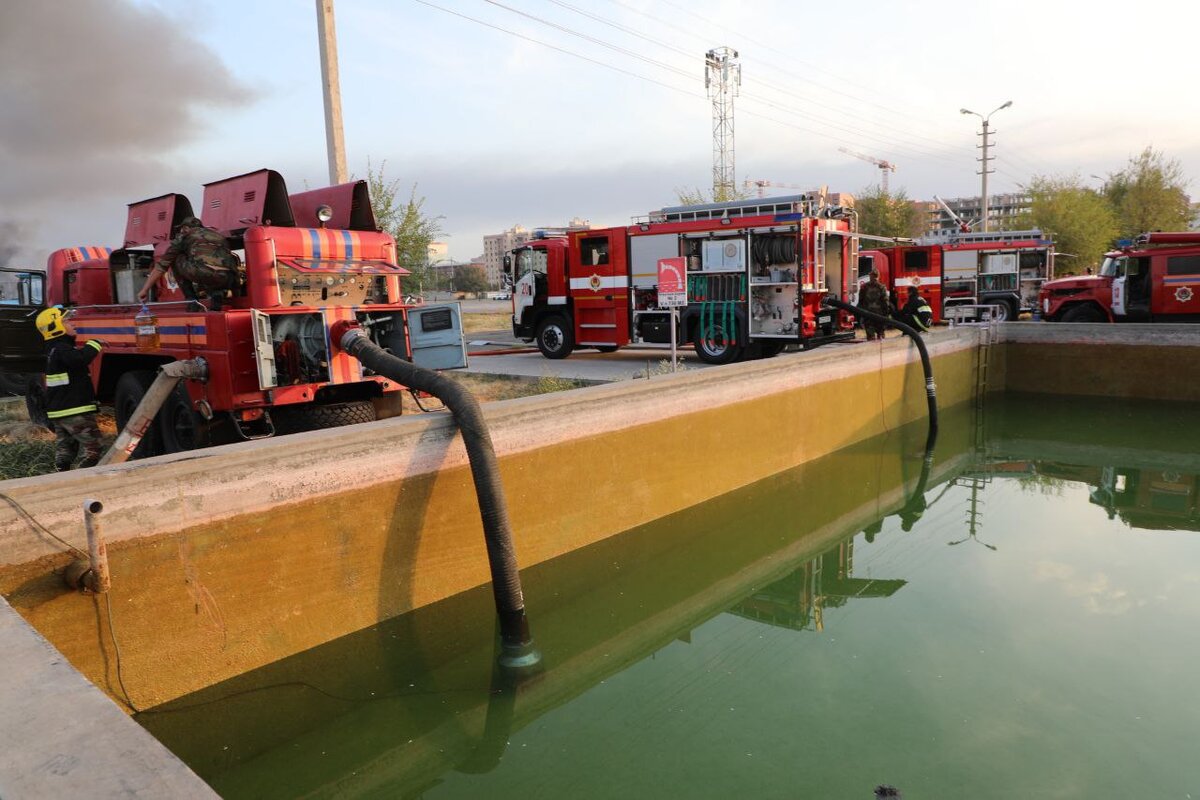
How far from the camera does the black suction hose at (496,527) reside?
5.36m

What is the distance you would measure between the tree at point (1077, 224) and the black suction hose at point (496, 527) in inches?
1823

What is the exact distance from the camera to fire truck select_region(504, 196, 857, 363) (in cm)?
1407

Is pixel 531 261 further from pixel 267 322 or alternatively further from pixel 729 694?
pixel 729 694

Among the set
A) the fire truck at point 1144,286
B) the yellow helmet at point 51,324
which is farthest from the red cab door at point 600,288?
the fire truck at point 1144,286

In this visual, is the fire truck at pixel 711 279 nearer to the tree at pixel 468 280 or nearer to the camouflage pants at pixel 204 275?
the camouflage pants at pixel 204 275

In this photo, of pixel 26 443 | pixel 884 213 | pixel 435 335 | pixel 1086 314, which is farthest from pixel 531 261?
pixel 884 213

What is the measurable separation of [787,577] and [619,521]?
1612 millimetres

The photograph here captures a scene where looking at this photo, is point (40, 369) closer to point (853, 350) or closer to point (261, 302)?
point (261, 302)

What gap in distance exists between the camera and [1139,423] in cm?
1365

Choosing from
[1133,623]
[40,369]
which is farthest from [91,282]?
[1133,623]

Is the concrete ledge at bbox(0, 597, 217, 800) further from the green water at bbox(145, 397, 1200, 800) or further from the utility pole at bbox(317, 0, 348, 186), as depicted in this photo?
the utility pole at bbox(317, 0, 348, 186)

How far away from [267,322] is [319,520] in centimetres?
223

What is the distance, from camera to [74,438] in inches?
290

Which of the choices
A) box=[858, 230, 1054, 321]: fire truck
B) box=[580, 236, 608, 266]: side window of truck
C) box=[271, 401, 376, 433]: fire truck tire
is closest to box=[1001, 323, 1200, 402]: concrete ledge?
box=[858, 230, 1054, 321]: fire truck
